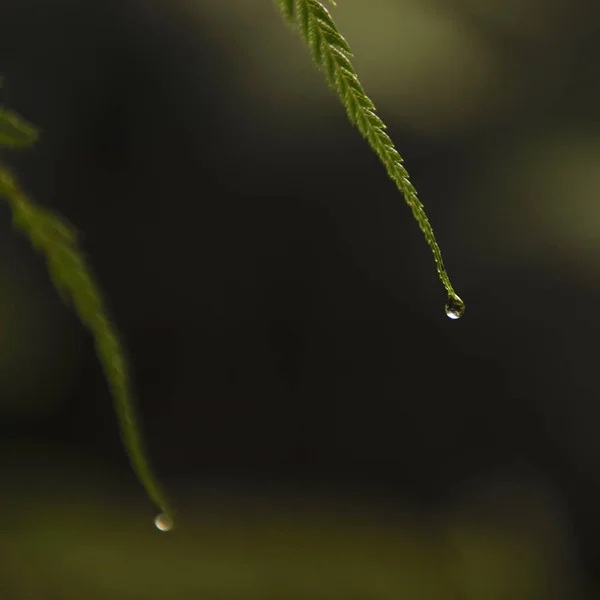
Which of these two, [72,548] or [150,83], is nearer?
[72,548]

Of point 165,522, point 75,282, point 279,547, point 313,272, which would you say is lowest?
point 279,547

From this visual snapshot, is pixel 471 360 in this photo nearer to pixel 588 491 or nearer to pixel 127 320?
pixel 588 491

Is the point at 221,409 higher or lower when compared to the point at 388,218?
lower

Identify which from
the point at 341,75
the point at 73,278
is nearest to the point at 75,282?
the point at 73,278

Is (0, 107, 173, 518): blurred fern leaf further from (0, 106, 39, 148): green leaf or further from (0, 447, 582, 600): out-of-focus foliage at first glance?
(0, 447, 582, 600): out-of-focus foliage

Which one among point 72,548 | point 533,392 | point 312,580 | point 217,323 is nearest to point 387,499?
point 312,580

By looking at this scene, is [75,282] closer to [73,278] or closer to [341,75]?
[73,278]

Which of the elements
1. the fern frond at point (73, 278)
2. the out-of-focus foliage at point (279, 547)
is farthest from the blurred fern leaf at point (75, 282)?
the out-of-focus foliage at point (279, 547)

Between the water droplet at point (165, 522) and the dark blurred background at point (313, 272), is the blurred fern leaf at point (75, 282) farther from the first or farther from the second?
the dark blurred background at point (313, 272)
